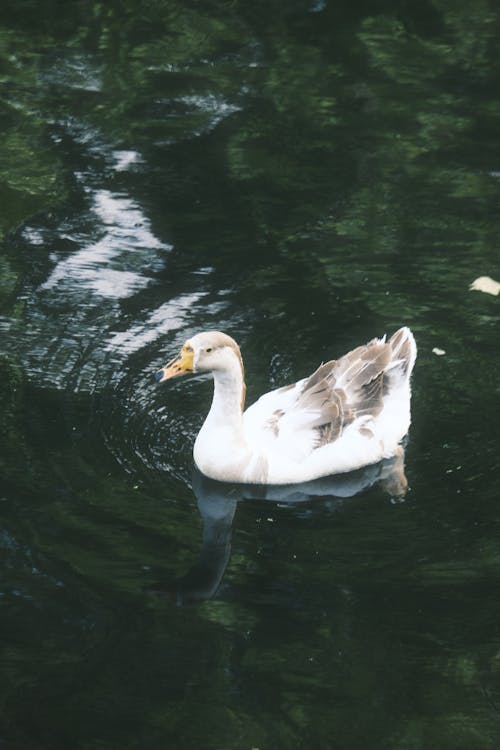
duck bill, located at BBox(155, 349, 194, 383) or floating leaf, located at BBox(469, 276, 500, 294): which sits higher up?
duck bill, located at BBox(155, 349, 194, 383)

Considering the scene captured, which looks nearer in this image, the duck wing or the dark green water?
the dark green water

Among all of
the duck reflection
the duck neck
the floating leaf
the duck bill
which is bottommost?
the floating leaf

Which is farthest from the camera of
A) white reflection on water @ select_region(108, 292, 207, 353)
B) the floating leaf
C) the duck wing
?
the floating leaf

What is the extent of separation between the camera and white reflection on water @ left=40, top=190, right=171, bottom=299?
1232 centimetres

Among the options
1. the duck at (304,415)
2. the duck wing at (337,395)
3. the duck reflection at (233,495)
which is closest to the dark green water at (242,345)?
the duck reflection at (233,495)

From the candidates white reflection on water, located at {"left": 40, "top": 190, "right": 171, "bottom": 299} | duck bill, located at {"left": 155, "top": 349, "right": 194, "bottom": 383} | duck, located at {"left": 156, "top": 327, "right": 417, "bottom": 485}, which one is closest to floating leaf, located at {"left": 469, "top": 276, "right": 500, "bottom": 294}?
duck, located at {"left": 156, "top": 327, "right": 417, "bottom": 485}

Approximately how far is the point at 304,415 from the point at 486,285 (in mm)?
3085

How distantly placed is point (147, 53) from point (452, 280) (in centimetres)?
730

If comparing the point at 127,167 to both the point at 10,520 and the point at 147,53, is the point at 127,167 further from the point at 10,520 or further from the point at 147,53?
the point at 10,520

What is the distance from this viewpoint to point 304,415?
33.3ft

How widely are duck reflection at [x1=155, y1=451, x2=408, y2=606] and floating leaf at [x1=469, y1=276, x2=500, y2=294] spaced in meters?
2.59

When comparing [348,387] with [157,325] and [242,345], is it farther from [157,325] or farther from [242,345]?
[157,325]

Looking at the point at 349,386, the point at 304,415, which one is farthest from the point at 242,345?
the point at 304,415

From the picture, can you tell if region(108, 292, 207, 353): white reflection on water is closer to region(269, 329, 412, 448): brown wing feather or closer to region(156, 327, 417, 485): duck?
region(156, 327, 417, 485): duck
